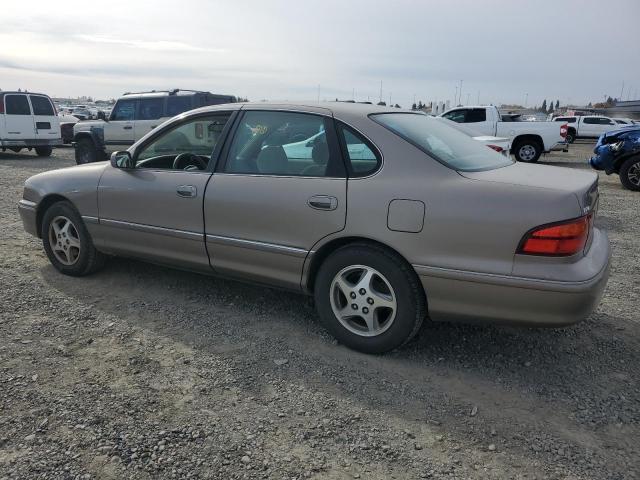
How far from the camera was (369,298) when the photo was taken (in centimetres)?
323

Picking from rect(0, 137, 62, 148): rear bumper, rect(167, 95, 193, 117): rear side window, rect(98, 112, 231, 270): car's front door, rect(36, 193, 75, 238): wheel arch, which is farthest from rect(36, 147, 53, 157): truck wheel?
rect(98, 112, 231, 270): car's front door

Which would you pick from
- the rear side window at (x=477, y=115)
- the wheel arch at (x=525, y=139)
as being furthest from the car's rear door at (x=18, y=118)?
the wheel arch at (x=525, y=139)

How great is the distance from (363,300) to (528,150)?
14846 millimetres

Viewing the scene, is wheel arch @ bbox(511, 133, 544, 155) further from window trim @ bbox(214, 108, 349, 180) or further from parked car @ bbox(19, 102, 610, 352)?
window trim @ bbox(214, 108, 349, 180)

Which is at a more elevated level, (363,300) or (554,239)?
(554,239)

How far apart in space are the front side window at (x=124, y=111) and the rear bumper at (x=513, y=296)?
35.8 ft

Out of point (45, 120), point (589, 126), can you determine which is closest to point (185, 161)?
point (45, 120)

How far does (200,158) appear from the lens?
13.9ft

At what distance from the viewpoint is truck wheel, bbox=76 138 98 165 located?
1359 centimetres

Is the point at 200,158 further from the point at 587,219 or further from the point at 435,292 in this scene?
the point at 587,219

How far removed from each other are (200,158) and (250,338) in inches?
61.1

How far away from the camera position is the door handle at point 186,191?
383cm

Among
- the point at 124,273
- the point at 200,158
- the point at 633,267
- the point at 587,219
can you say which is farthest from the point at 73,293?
the point at 633,267

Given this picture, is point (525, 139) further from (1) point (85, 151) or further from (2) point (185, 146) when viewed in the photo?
(2) point (185, 146)
